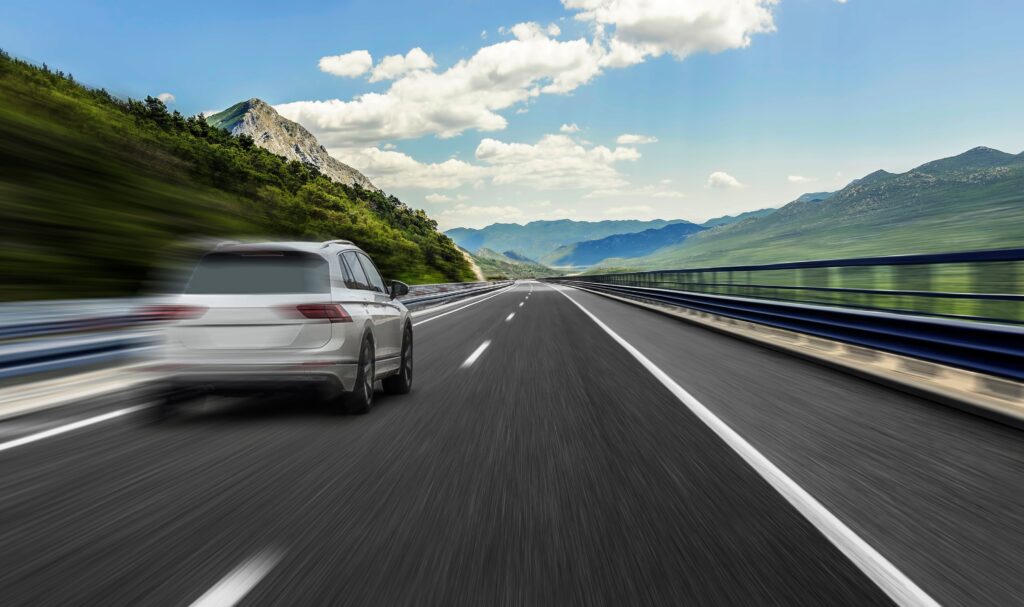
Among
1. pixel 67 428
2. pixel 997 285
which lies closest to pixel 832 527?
pixel 67 428

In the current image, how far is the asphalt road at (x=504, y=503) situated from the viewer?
323cm

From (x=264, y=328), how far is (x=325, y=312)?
0.54m

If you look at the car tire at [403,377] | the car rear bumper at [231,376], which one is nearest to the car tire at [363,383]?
the car rear bumper at [231,376]

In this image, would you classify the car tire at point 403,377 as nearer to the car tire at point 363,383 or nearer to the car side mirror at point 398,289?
the car side mirror at point 398,289

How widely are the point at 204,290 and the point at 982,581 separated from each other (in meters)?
6.02

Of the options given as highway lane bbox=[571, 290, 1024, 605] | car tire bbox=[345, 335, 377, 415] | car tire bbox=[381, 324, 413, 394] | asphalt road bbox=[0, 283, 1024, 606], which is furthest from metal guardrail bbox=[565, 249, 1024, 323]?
car tire bbox=[345, 335, 377, 415]

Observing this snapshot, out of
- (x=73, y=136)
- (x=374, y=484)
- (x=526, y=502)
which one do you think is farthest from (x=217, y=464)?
(x=73, y=136)

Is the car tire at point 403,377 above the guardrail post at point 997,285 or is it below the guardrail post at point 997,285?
below

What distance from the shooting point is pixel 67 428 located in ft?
21.5

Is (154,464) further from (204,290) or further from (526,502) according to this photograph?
(526,502)

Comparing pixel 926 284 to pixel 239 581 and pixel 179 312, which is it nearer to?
pixel 179 312

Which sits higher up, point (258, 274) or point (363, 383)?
point (258, 274)

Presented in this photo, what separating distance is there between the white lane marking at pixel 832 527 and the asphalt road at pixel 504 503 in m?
0.07

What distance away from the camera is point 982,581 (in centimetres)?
329
